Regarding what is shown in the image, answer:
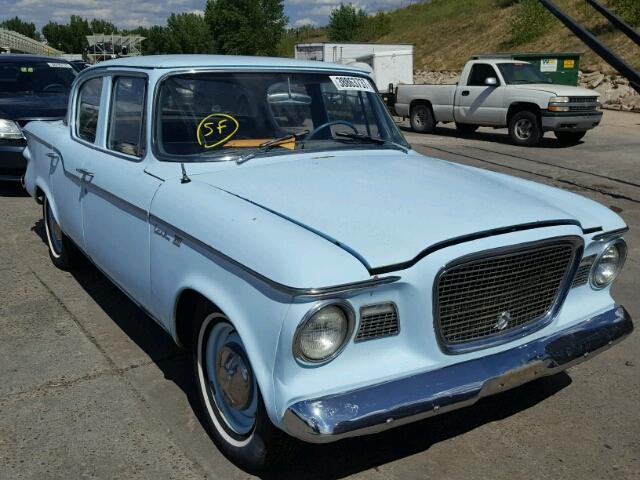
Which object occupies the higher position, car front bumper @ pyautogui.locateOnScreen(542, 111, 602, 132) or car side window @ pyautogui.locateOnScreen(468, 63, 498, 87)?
car side window @ pyautogui.locateOnScreen(468, 63, 498, 87)

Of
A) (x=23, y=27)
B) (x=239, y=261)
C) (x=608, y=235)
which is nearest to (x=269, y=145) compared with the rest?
(x=239, y=261)

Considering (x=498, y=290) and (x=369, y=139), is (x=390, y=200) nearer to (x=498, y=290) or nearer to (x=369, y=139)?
(x=498, y=290)

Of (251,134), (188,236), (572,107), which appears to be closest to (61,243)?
(251,134)

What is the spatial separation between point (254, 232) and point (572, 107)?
12.2 meters

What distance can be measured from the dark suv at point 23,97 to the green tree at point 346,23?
5008 cm

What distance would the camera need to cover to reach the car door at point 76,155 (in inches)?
171

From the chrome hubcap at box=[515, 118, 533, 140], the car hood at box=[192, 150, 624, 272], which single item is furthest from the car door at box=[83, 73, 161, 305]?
the chrome hubcap at box=[515, 118, 533, 140]

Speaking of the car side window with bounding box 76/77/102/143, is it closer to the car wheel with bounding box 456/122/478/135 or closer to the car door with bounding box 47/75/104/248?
the car door with bounding box 47/75/104/248

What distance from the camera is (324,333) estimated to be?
7.94 feet

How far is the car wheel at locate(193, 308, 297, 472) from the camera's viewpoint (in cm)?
267

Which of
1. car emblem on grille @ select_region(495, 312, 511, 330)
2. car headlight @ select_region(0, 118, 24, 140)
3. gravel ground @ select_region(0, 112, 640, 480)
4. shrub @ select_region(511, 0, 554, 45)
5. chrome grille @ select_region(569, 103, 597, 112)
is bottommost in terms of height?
gravel ground @ select_region(0, 112, 640, 480)

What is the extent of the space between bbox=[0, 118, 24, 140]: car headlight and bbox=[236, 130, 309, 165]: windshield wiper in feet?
17.5

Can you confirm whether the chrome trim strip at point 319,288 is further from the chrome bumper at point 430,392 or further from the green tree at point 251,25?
the green tree at point 251,25

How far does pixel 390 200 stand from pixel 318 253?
675 mm
